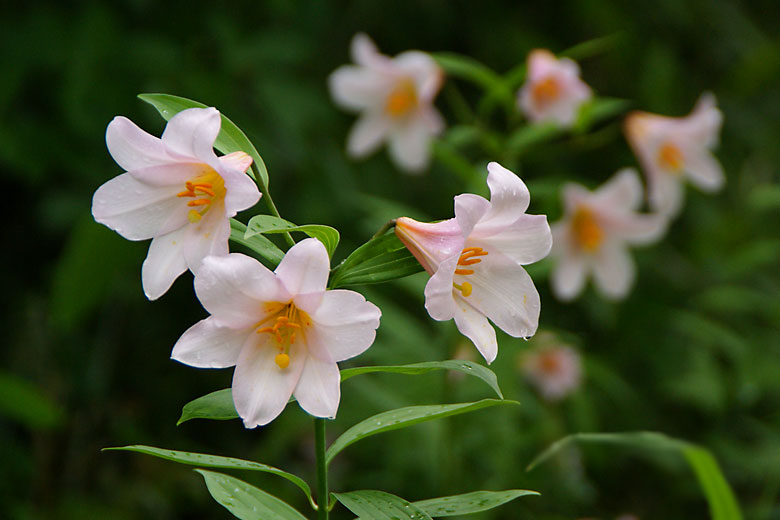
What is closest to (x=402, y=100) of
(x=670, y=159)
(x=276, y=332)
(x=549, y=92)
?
(x=549, y=92)

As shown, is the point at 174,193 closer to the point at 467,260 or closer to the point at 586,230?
the point at 467,260

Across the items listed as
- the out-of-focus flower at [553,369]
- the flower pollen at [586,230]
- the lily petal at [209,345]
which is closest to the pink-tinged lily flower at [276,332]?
the lily petal at [209,345]

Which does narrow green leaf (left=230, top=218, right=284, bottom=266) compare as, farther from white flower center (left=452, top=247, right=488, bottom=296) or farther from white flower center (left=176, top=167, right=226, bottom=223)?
white flower center (left=452, top=247, right=488, bottom=296)

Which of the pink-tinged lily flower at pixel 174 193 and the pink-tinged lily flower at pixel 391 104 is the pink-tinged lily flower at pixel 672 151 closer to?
the pink-tinged lily flower at pixel 391 104

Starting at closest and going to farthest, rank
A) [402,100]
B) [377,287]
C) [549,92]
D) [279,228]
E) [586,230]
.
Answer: [279,228], [549,92], [586,230], [402,100], [377,287]

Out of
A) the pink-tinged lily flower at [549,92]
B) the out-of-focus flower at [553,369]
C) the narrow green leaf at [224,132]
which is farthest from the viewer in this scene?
the out-of-focus flower at [553,369]

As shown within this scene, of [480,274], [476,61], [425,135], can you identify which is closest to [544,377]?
[425,135]
